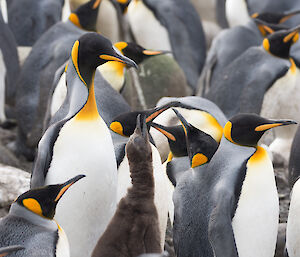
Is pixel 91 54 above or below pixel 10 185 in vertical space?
above

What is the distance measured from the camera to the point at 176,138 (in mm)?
4781

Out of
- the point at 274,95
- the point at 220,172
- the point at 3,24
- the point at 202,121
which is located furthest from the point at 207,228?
the point at 3,24

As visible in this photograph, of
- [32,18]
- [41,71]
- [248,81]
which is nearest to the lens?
[248,81]

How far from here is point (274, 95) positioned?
6.71 metres

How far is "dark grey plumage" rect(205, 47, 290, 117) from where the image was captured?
670cm

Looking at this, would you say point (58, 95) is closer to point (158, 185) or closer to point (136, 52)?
point (136, 52)

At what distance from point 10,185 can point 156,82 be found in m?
2.70

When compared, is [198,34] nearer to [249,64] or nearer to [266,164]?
[249,64]

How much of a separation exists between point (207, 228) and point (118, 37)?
4.58 m

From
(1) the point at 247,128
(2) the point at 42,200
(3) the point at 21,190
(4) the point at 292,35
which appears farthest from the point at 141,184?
(4) the point at 292,35

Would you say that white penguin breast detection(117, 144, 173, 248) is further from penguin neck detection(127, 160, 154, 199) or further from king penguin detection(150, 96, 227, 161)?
king penguin detection(150, 96, 227, 161)

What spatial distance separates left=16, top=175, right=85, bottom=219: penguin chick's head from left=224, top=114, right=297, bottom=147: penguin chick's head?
1045 mm

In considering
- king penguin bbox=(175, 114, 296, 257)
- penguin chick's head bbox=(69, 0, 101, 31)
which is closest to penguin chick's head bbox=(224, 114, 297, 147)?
king penguin bbox=(175, 114, 296, 257)

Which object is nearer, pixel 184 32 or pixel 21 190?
pixel 21 190
